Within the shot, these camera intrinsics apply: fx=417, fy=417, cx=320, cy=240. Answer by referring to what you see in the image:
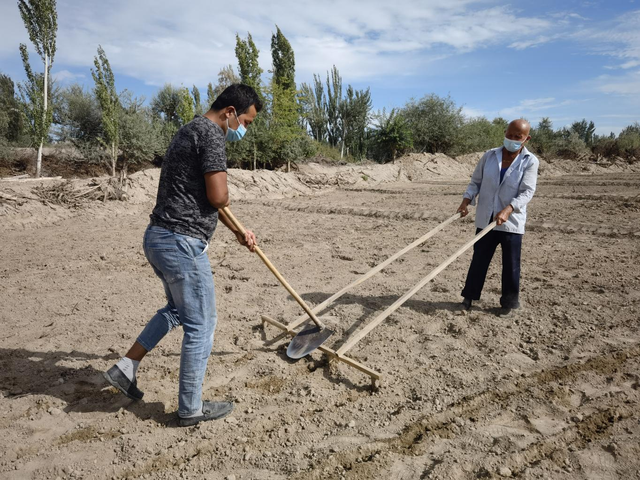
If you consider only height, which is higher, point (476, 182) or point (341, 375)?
point (476, 182)

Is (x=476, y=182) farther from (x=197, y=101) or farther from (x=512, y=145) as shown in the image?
(x=197, y=101)

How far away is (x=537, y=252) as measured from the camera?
6.45 meters

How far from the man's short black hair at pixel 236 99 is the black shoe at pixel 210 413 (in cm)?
185

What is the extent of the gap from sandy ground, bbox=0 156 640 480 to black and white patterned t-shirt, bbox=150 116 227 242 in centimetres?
129

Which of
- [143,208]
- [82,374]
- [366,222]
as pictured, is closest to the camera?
[82,374]

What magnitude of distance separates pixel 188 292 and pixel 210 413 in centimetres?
83

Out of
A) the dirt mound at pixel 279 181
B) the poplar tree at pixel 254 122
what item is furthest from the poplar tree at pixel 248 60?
the dirt mound at pixel 279 181

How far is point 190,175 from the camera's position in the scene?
2.34 metres

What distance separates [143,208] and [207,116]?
9.94 m

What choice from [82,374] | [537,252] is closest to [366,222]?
[537,252]

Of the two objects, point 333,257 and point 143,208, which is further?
point 143,208

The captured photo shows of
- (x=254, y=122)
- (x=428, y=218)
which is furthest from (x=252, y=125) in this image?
(x=428, y=218)

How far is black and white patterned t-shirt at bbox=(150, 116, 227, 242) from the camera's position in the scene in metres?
2.28

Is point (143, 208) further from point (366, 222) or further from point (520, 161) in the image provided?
point (520, 161)
